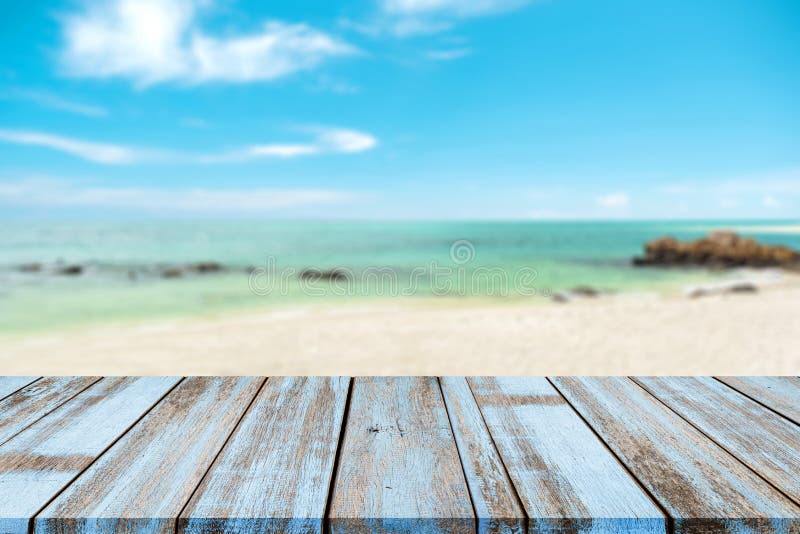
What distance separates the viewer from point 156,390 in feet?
3.72

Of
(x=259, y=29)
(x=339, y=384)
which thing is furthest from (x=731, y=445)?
(x=259, y=29)

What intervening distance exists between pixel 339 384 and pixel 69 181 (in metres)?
28.6

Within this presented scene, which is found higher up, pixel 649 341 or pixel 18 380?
pixel 18 380

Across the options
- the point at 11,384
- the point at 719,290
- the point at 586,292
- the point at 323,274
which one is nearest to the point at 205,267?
the point at 323,274

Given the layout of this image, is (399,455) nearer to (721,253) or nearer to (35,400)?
(35,400)

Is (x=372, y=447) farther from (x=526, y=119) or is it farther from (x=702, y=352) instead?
(x=526, y=119)

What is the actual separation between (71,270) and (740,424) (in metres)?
14.3

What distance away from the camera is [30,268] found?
12766 mm

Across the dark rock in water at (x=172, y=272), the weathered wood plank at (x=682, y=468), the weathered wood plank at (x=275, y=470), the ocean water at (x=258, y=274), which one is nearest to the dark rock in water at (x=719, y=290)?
the ocean water at (x=258, y=274)

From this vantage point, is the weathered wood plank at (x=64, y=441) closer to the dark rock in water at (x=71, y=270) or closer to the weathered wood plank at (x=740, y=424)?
the weathered wood plank at (x=740, y=424)

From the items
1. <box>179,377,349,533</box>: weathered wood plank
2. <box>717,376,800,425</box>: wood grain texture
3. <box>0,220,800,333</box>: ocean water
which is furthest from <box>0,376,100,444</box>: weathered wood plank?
<box>0,220,800,333</box>: ocean water

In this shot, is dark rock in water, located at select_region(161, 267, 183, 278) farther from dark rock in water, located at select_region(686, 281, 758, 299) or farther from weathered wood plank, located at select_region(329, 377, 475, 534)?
weathered wood plank, located at select_region(329, 377, 475, 534)

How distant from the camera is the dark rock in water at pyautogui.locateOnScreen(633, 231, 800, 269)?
47.1 feet

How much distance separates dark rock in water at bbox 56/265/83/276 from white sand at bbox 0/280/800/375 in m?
5.40
